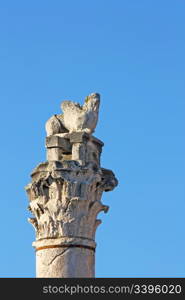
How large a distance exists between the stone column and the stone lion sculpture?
30 millimetres

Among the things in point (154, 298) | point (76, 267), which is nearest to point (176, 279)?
point (154, 298)

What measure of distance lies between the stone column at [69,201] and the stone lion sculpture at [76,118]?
30 mm

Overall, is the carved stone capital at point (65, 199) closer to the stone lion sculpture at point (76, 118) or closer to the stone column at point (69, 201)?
the stone column at point (69, 201)

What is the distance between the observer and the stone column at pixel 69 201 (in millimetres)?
36500

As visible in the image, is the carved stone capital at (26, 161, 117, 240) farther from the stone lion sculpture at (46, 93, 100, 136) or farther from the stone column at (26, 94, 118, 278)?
the stone lion sculpture at (46, 93, 100, 136)

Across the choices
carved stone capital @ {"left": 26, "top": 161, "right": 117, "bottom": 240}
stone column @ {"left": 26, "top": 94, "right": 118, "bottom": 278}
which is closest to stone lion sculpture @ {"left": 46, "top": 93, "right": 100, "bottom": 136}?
stone column @ {"left": 26, "top": 94, "right": 118, "bottom": 278}

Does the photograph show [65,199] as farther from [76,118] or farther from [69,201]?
[76,118]

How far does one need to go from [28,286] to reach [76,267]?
2490 millimetres

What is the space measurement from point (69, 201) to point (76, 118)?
2256mm

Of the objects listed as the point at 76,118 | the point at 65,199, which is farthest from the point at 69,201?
the point at 76,118

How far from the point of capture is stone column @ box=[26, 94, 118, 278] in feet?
120

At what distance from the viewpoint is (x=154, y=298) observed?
3381 centimetres

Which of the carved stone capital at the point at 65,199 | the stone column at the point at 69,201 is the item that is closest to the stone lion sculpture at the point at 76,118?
the stone column at the point at 69,201

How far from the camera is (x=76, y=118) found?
3772cm
